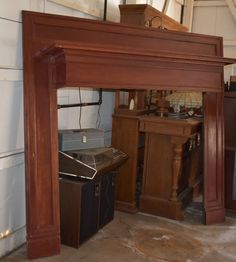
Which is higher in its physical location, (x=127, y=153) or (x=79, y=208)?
(x=127, y=153)

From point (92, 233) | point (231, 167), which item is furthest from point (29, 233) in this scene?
point (231, 167)

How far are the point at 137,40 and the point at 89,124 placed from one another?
981 mm

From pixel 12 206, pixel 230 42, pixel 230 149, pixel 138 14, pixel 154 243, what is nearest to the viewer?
pixel 12 206

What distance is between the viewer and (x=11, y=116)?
8.25ft

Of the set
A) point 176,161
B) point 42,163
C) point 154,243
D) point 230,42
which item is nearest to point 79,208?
point 42,163

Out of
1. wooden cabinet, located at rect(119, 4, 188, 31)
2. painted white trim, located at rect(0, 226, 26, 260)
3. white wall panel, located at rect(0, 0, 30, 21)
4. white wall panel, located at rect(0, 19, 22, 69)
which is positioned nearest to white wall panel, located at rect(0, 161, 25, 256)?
painted white trim, located at rect(0, 226, 26, 260)

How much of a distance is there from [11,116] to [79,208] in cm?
85

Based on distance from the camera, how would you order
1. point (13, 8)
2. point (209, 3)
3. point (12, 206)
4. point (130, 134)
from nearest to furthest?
1. point (13, 8)
2. point (12, 206)
3. point (130, 134)
4. point (209, 3)

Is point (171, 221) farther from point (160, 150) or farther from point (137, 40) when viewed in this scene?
point (137, 40)

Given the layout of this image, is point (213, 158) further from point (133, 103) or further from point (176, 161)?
point (133, 103)

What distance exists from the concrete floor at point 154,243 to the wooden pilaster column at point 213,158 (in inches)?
5.9

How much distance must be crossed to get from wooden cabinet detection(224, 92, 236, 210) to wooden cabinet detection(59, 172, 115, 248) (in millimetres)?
1420

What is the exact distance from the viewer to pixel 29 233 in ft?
8.36

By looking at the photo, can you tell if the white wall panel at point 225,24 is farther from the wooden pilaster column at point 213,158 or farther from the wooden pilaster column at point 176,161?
the wooden pilaster column at point 176,161
